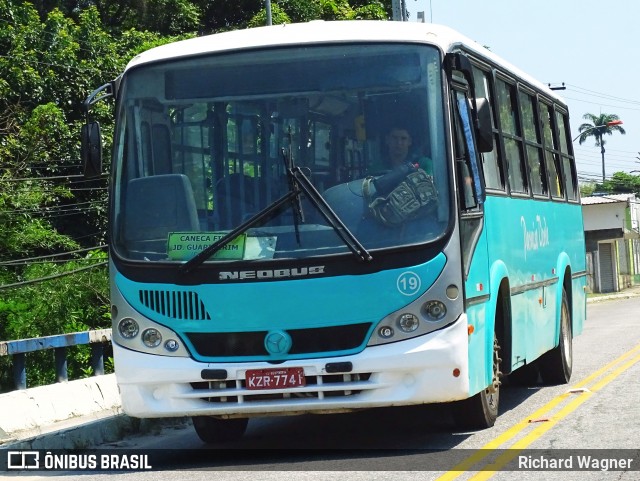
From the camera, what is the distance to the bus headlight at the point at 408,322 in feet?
27.9

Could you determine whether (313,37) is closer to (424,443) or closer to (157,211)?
(157,211)

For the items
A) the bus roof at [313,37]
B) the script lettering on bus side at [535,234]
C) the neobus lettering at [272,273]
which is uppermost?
the bus roof at [313,37]

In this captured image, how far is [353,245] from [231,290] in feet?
3.00

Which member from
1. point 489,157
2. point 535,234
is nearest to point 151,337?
point 489,157

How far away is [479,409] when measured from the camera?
32.0ft

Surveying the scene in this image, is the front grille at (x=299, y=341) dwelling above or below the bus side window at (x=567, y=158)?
below

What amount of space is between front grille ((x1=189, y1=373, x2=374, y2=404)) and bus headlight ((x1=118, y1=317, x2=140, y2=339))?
644 millimetres

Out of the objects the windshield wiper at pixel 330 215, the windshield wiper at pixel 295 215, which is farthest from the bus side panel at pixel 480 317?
the windshield wiper at pixel 295 215

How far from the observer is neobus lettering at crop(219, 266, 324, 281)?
28.0 feet

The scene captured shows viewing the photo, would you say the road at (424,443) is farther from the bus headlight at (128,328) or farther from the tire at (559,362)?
the bus headlight at (128,328)

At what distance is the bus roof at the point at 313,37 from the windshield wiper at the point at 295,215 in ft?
3.34

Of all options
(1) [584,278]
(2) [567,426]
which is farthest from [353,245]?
(1) [584,278]

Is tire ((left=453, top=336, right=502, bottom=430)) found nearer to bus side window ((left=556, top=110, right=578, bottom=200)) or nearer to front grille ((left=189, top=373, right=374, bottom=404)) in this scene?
front grille ((left=189, top=373, right=374, bottom=404))

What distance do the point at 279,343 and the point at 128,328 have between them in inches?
46.3
